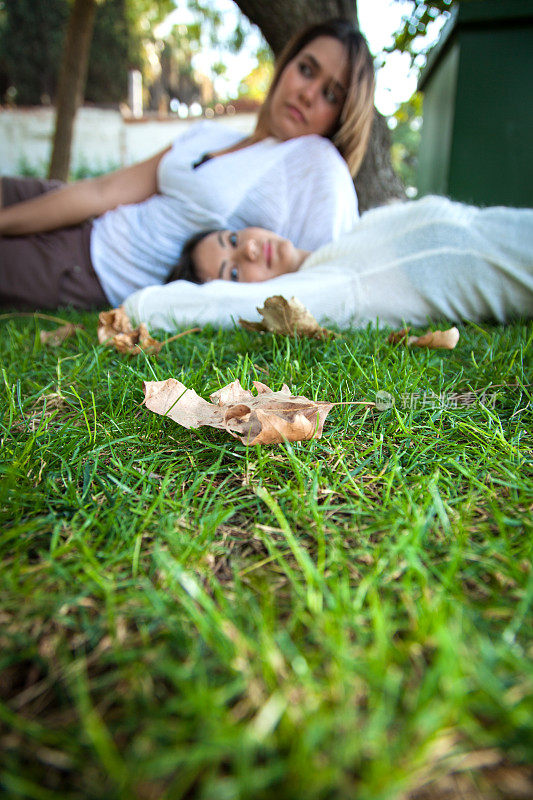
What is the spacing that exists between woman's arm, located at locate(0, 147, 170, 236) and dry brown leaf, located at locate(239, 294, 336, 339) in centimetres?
182

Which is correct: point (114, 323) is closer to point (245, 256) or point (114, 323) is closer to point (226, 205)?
point (245, 256)

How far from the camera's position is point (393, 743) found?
45 cm

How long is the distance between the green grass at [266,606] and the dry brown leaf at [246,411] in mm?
39

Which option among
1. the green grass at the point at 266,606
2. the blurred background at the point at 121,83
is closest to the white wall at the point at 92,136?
the blurred background at the point at 121,83

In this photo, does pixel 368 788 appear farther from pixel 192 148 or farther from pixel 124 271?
pixel 192 148

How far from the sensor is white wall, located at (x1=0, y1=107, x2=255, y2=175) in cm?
1057

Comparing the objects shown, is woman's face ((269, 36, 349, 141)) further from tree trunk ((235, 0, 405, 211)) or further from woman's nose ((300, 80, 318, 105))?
tree trunk ((235, 0, 405, 211))

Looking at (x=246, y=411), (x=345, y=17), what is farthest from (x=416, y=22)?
(x=246, y=411)

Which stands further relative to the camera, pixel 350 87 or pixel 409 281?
pixel 350 87

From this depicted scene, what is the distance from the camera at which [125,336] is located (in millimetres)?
1702

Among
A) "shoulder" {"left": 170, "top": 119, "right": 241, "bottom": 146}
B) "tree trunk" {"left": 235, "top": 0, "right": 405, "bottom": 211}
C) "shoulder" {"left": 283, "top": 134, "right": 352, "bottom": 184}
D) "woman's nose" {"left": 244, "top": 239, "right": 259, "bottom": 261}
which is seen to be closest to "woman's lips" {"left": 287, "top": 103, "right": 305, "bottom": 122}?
"shoulder" {"left": 283, "top": 134, "right": 352, "bottom": 184}

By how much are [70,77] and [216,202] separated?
5016mm

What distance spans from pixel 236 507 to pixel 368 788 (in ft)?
1.50

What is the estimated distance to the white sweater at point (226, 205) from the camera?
2.74 m
